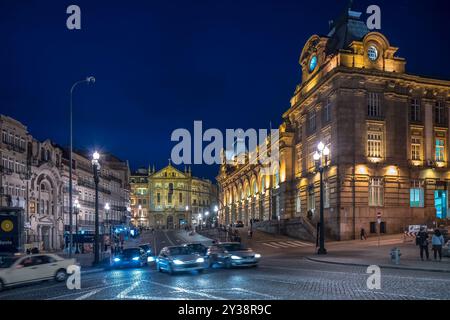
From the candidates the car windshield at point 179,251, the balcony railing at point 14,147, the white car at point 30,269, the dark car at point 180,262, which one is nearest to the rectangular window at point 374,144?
the car windshield at point 179,251

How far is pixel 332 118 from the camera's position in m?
55.1

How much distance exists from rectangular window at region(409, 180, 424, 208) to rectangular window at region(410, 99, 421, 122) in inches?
272

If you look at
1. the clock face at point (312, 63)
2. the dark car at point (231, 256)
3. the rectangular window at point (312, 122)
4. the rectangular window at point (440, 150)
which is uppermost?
the clock face at point (312, 63)

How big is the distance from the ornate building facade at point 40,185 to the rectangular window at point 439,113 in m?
39.3

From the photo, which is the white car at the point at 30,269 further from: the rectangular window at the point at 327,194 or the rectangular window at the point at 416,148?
the rectangular window at the point at 416,148

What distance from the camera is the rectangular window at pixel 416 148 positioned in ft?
183

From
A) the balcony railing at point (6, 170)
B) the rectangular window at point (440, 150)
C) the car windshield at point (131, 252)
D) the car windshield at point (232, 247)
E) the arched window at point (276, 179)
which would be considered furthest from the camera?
the arched window at point (276, 179)

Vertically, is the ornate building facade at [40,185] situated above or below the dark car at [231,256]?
above

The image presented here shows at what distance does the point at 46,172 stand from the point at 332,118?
107ft

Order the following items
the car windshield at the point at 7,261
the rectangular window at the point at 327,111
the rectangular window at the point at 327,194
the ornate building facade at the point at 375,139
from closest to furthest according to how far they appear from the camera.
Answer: the car windshield at the point at 7,261, the ornate building facade at the point at 375,139, the rectangular window at the point at 327,194, the rectangular window at the point at 327,111

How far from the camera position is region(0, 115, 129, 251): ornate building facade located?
4981 cm

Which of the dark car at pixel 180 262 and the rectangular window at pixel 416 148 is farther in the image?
the rectangular window at pixel 416 148

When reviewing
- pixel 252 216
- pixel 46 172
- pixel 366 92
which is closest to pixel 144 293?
pixel 366 92
